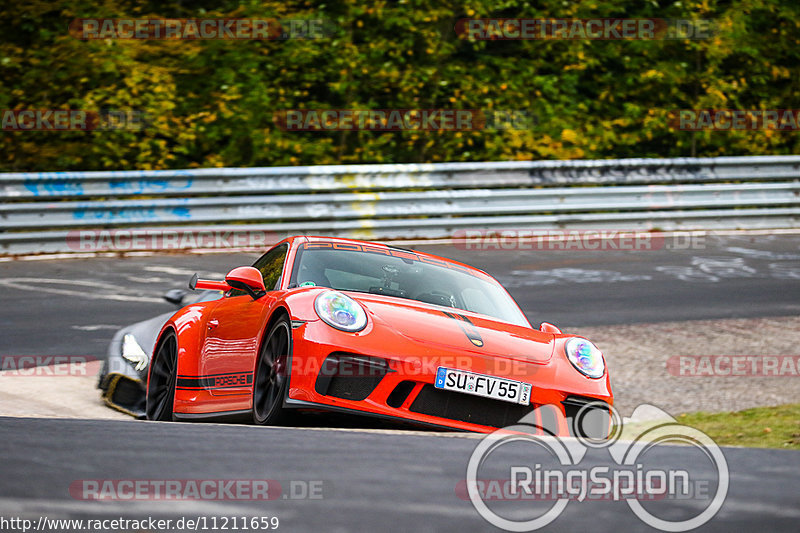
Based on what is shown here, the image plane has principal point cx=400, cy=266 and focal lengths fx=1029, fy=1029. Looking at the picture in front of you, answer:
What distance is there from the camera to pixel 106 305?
10109mm

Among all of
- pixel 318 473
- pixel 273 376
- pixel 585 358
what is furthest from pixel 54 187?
pixel 318 473

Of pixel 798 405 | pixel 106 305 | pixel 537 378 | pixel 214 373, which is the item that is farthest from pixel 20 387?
pixel 798 405

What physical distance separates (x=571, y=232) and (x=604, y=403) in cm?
963

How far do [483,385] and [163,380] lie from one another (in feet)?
7.99

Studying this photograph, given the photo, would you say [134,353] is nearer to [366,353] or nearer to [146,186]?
[366,353]

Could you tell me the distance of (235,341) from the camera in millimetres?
5582

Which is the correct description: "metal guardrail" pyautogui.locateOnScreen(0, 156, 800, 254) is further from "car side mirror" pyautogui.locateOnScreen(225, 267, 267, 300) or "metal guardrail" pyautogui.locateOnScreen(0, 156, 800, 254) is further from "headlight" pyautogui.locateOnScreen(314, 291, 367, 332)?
"headlight" pyautogui.locateOnScreen(314, 291, 367, 332)

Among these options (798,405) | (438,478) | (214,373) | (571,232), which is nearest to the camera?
(438,478)

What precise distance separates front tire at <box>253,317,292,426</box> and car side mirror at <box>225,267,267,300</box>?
1.62 ft

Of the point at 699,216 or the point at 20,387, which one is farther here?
the point at 699,216

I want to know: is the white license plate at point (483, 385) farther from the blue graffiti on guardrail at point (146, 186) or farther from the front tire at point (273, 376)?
the blue graffiti on guardrail at point (146, 186)

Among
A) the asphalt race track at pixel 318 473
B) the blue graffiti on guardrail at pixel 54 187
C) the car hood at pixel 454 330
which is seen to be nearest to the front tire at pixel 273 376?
the car hood at pixel 454 330

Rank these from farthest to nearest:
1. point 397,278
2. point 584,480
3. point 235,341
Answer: point 397,278, point 235,341, point 584,480

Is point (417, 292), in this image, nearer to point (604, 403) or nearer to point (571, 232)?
point (604, 403)
